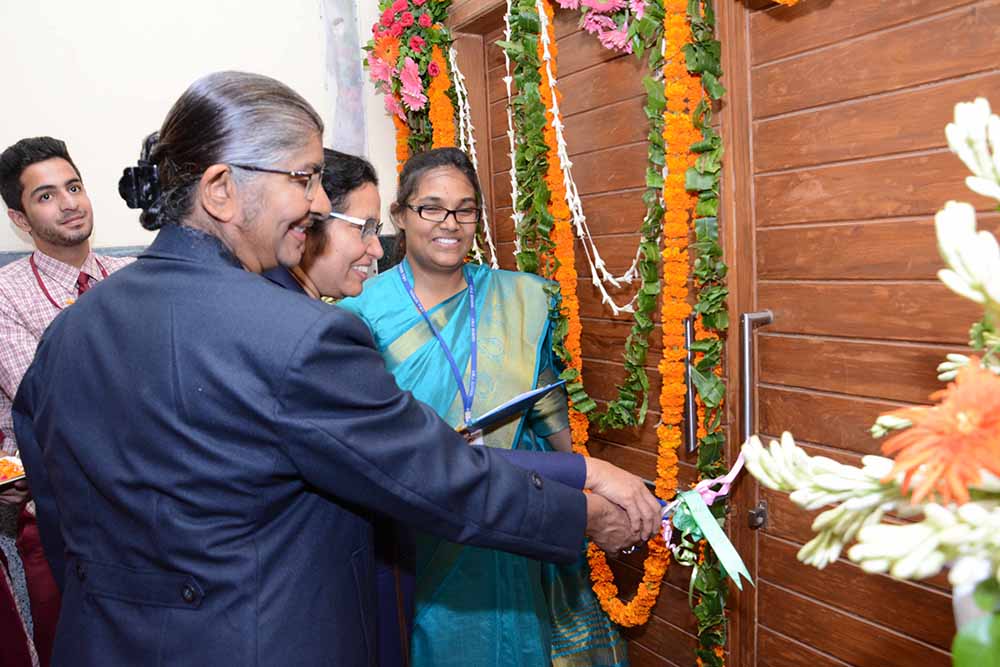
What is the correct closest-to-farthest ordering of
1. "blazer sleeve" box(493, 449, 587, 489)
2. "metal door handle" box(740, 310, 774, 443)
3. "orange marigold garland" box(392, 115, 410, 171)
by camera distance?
"blazer sleeve" box(493, 449, 587, 489) → "metal door handle" box(740, 310, 774, 443) → "orange marigold garland" box(392, 115, 410, 171)

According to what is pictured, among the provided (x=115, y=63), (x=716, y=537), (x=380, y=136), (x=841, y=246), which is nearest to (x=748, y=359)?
(x=841, y=246)

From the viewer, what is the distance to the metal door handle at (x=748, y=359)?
1.79 m

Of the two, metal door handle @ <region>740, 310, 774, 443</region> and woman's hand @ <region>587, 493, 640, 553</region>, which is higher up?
metal door handle @ <region>740, 310, 774, 443</region>

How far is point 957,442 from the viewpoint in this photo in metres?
0.54

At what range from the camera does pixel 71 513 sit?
121cm

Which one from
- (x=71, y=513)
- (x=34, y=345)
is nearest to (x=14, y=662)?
(x=34, y=345)

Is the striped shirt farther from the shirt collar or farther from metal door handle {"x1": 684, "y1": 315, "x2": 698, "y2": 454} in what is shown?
metal door handle {"x1": 684, "y1": 315, "x2": 698, "y2": 454}


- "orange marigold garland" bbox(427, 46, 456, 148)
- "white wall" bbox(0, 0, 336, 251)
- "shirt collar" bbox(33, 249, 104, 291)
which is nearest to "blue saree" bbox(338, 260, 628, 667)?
"orange marigold garland" bbox(427, 46, 456, 148)

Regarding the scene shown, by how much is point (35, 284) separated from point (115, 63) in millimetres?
827

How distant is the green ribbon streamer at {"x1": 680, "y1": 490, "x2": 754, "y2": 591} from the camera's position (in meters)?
1.24

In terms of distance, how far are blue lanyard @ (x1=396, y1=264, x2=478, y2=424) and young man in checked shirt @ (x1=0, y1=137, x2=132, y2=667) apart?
1.02 metres

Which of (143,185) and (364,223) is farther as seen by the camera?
(364,223)

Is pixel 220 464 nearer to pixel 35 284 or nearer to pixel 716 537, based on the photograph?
pixel 716 537

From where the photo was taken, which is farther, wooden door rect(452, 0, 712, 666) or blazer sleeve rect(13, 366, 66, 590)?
wooden door rect(452, 0, 712, 666)
